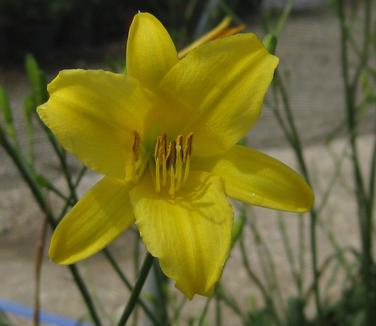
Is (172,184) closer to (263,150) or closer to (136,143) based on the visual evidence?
(136,143)

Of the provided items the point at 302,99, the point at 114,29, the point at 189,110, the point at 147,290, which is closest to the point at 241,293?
the point at 147,290

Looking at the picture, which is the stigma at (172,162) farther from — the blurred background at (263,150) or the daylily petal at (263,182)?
the blurred background at (263,150)

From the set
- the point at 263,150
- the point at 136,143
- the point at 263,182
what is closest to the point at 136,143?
the point at 136,143

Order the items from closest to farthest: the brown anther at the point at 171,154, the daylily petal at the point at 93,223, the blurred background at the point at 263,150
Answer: the daylily petal at the point at 93,223
the brown anther at the point at 171,154
the blurred background at the point at 263,150

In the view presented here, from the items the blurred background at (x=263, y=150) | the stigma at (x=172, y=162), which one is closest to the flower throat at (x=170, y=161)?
the stigma at (x=172, y=162)

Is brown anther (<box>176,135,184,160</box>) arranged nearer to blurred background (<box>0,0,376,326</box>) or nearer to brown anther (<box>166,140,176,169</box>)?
brown anther (<box>166,140,176,169</box>)

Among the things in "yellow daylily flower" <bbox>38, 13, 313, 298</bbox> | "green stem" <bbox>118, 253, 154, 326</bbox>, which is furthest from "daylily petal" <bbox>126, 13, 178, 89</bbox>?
"green stem" <bbox>118, 253, 154, 326</bbox>

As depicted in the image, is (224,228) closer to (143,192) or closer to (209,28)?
(143,192)
